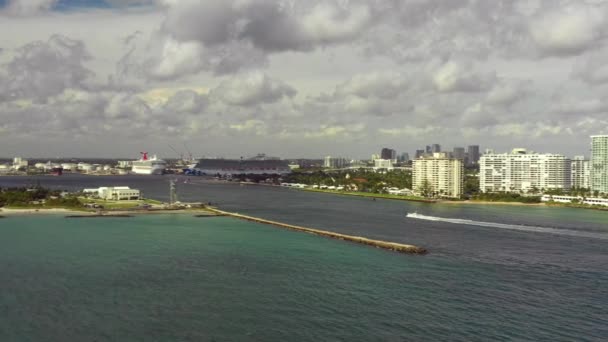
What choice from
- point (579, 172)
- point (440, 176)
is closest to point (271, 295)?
point (440, 176)

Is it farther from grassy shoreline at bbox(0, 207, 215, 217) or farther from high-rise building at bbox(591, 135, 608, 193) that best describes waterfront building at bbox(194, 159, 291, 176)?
grassy shoreline at bbox(0, 207, 215, 217)

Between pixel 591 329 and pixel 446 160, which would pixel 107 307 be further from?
pixel 446 160

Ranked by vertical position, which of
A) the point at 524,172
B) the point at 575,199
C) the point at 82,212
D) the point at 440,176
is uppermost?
the point at 524,172

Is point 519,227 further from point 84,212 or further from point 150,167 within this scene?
point 150,167

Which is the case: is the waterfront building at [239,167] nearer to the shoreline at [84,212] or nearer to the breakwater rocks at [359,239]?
the shoreline at [84,212]

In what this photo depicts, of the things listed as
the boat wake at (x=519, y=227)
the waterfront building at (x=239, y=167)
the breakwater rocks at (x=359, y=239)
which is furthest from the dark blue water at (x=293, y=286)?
the waterfront building at (x=239, y=167)

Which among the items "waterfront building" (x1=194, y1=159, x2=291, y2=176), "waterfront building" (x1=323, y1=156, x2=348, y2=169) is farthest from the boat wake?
"waterfront building" (x1=323, y1=156, x2=348, y2=169)
